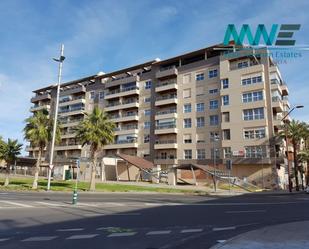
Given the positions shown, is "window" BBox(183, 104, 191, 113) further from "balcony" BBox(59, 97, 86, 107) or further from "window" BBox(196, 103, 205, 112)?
"balcony" BBox(59, 97, 86, 107)

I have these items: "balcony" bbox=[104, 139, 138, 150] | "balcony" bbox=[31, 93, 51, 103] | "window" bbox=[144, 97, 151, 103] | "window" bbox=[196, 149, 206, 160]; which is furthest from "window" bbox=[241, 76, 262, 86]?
"balcony" bbox=[31, 93, 51, 103]

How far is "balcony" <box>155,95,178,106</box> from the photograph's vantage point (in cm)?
6619

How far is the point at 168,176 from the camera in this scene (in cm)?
5128

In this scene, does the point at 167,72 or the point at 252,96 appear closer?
the point at 252,96

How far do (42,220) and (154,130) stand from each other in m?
56.0

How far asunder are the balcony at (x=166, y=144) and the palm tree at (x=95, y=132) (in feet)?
91.2

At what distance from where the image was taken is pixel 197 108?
64.1m

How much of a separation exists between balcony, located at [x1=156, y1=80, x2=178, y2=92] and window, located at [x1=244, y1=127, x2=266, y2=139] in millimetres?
17291

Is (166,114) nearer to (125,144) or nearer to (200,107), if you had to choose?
(200,107)

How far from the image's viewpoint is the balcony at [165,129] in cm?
6506

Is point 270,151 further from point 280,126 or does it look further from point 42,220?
point 42,220

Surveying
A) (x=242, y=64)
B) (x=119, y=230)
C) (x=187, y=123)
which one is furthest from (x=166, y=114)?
(x=119, y=230)

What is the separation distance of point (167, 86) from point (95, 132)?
108 ft

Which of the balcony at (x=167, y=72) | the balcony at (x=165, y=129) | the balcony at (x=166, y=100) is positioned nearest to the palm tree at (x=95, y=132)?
the balcony at (x=165, y=129)
